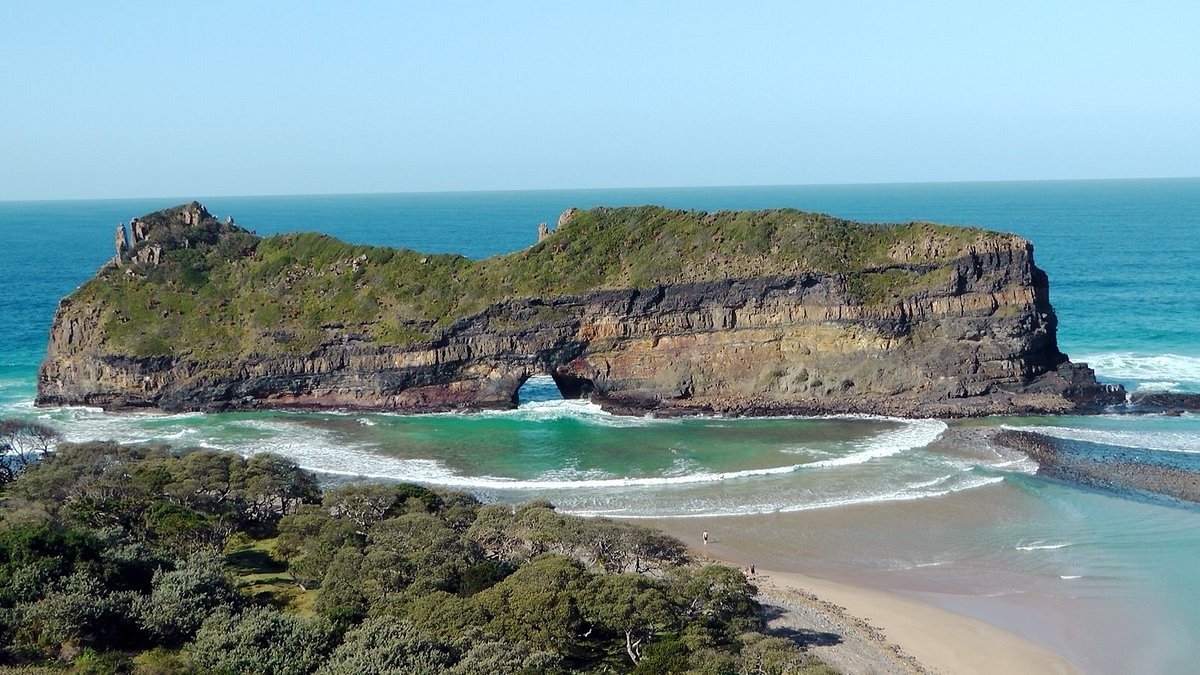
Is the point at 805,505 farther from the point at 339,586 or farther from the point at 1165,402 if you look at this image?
the point at 1165,402

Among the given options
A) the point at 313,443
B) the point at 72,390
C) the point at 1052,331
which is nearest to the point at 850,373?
the point at 1052,331

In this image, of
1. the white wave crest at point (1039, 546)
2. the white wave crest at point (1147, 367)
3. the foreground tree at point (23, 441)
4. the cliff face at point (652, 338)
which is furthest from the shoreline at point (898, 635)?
the white wave crest at point (1147, 367)

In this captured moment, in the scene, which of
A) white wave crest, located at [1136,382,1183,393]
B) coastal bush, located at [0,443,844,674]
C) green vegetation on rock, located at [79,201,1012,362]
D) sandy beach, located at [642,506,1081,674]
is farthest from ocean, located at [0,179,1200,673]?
coastal bush, located at [0,443,844,674]

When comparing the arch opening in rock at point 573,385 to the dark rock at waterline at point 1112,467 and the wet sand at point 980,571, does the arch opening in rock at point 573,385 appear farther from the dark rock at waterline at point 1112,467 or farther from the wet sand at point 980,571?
the dark rock at waterline at point 1112,467

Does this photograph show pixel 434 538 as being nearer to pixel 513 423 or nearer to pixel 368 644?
pixel 368 644

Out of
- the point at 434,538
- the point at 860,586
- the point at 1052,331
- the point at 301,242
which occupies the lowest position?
the point at 860,586
